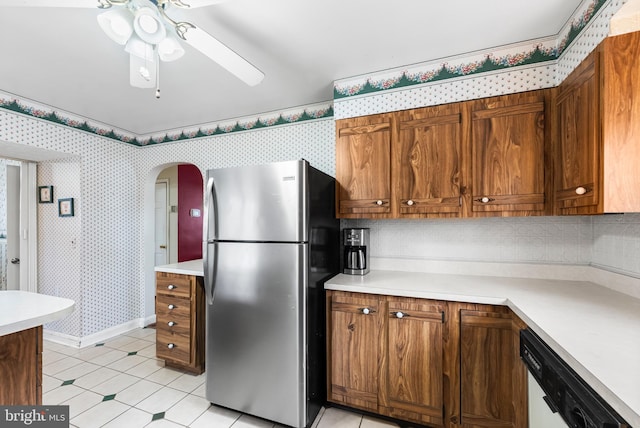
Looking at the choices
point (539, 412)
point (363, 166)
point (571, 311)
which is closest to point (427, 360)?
point (539, 412)

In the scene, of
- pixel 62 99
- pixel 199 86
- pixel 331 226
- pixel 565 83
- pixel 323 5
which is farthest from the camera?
pixel 62 99

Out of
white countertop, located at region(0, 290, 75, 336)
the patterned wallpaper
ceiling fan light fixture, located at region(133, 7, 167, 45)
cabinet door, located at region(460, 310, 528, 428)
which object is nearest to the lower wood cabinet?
cabinet door, located at region(460, 310, 528, 428)

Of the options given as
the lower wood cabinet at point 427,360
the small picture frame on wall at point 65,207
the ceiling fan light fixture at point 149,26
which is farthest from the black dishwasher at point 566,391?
the small picture frame on wall at point 65,207

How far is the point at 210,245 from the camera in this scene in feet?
6.21

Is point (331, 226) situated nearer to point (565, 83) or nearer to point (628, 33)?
point (565, 83)

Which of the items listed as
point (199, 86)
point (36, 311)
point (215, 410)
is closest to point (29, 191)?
point (199, 86)

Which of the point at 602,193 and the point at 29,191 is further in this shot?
the point at 29,191

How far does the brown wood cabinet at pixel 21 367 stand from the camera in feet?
3.64

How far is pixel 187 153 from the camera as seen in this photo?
3.22 metres

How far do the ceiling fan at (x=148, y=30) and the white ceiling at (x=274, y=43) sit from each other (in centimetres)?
15

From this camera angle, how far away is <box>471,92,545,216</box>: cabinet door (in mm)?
1657

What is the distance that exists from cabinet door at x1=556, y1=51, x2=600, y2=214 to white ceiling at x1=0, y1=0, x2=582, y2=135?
0.44 metres

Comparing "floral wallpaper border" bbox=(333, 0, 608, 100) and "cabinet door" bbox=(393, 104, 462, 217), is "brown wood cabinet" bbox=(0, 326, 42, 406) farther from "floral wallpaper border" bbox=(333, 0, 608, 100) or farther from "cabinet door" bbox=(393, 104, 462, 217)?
"floral wallpaper border" bbox=(333, 0, 608, 100)

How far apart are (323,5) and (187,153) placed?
2444mm
